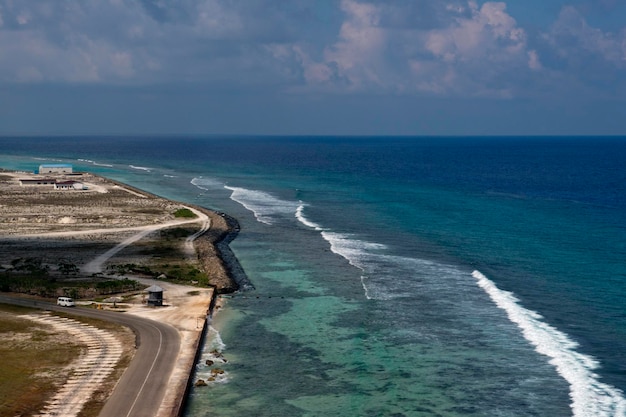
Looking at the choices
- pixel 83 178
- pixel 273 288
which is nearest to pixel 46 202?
pixel 83 178

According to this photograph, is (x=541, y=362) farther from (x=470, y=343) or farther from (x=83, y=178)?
(x=83, y=178)

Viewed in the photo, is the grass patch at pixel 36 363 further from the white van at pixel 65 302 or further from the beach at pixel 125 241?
the white van at pixel 65 302

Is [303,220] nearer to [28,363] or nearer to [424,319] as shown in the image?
[424,319]

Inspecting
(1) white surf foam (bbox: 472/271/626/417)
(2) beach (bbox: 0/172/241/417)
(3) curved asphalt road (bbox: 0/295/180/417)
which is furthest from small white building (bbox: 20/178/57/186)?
(1) white surf foam (bbox: 472/271/626/417)

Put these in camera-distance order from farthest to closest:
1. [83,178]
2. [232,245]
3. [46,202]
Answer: [83,178] < [46,202] < [232,245]

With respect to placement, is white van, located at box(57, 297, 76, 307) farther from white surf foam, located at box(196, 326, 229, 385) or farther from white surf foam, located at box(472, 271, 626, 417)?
white surf foam, located at box(472, 271, 626, 417)

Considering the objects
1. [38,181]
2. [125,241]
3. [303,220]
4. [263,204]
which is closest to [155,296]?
[125,241]

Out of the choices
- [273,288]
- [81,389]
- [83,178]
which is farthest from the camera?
[83,178]
